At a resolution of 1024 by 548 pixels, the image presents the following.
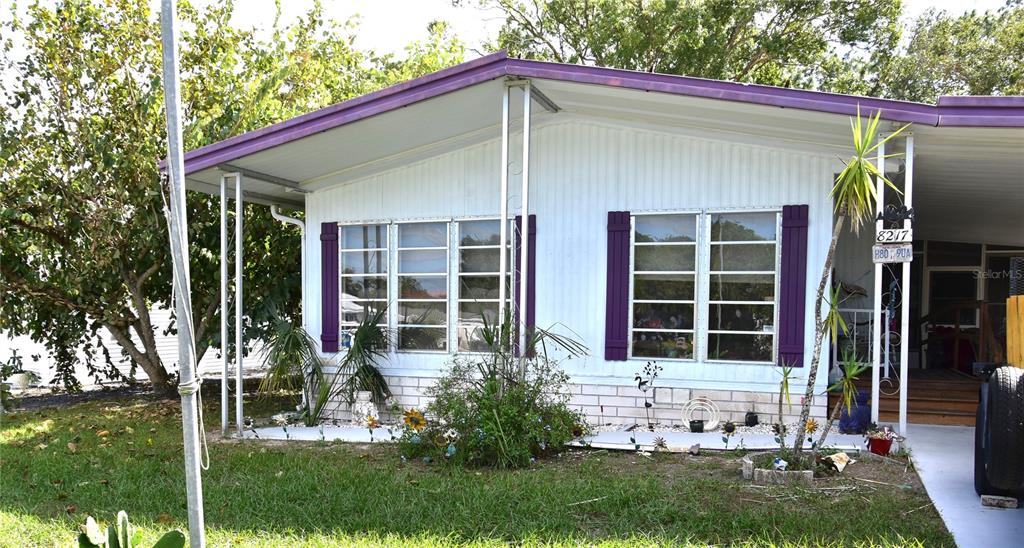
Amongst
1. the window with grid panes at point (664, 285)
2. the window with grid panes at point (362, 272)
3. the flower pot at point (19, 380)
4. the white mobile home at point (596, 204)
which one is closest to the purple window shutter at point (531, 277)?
the white mobile home at point (596, 204)

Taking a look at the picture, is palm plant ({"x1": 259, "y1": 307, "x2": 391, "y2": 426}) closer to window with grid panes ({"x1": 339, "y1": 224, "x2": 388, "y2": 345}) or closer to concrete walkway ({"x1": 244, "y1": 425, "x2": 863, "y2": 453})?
window with grid panes ({"x1": 339, "y1": 224, "x2": 388, "y2": 345})

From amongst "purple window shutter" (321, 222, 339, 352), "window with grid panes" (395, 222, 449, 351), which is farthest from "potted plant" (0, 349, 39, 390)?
"window with grid panes" (395, 222, 449, 351)

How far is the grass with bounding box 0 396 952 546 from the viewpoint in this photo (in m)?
4.09

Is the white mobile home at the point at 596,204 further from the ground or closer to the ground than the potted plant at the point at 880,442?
further from the ground

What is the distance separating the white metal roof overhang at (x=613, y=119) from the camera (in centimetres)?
601

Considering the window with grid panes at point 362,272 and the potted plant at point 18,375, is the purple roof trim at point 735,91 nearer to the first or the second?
the window with grid panes at point 362,272

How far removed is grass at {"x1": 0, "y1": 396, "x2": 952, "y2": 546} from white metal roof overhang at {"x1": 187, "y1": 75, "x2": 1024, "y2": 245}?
283 centimetres

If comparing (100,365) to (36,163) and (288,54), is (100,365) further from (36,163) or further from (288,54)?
(288,54)

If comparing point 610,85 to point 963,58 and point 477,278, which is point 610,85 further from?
point 963,58

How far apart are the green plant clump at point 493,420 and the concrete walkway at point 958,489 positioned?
2718 millimetres

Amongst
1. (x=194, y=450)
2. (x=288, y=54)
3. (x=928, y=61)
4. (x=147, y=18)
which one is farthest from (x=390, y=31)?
(x=194, y=450)

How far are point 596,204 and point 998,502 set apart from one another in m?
4.31


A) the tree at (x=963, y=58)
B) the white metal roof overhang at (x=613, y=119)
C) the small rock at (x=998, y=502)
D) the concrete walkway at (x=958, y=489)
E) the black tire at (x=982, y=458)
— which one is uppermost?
the tree at (x=963, y=58)

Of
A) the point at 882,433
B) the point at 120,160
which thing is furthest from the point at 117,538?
the point at 120,160
